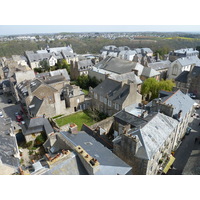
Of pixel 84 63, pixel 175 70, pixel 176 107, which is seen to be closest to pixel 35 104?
pixel 176 107

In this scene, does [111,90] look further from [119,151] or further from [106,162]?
[106,162]

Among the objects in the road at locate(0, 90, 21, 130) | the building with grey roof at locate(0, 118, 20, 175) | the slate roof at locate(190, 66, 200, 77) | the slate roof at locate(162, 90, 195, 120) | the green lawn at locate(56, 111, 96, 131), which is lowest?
the green lawn at locate(56, 111, 96, 131)

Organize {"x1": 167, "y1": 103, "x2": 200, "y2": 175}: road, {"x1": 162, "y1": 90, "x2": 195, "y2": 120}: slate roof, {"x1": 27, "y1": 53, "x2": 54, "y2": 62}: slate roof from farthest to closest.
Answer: {"x1": 27, "y1": 53, "x2": 54, "y2": 62}: slate roof, {"x1": 162, "y1": 90, "x2": 195, "y2": 120}: slate roof, {"x1": 167, "y1": 103, "x2": 200, "y2": 175}: road

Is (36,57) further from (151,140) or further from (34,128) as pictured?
(151,140)

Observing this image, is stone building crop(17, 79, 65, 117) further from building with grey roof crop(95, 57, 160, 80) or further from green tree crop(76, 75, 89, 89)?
building with grey roof crop(95, 57, 160, 80)

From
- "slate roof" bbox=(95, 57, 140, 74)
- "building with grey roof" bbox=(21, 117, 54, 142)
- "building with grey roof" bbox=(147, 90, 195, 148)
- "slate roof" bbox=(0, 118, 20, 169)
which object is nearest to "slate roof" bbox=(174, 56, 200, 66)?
"slate roof" bbox=(95, 57, 140, 74)

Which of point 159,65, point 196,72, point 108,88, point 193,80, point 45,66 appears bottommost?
point 193,80

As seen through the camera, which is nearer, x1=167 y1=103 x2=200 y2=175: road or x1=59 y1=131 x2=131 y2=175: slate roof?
x1=59 y1=131 x2=131 y2=175: slate roof
